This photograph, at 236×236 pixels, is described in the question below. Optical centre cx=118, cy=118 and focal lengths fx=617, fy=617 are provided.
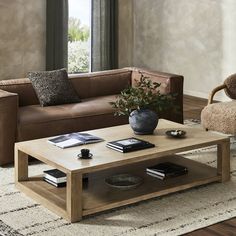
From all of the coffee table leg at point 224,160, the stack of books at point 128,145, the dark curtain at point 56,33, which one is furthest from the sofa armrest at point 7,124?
the dark curtain at point 56,33

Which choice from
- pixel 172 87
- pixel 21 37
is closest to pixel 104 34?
pixel 21 37

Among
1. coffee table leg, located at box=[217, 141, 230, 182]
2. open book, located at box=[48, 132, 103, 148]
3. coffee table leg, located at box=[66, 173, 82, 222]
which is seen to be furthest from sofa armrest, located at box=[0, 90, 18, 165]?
coffee table leg, located at box=[217, 141, 230, 182]

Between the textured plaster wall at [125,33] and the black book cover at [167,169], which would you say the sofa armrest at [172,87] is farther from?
the textured plaster wall at [125,33]

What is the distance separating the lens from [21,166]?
428 centimetres

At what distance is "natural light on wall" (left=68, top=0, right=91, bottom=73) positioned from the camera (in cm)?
828

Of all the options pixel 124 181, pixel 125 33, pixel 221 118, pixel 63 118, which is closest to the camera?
pixel 124 181

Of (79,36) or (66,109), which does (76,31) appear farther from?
(66,109)

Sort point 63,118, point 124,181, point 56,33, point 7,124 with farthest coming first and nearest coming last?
point 56,33 → point 63,118 → point 7,124 → point 124,181

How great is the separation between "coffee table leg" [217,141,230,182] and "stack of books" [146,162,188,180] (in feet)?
0.83

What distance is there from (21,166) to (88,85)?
1799 millimetres

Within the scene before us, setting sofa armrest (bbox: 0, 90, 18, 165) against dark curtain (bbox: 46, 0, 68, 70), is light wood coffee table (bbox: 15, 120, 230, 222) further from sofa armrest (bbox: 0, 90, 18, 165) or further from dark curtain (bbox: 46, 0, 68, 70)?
dark curtain (bbox: 46, 0, 68, 70)

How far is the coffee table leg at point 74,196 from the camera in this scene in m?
3.65

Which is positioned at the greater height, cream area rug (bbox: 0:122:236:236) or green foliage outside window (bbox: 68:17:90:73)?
green foliage outside window (bbox: 68:17:90:73)

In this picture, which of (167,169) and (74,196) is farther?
(167,169)
